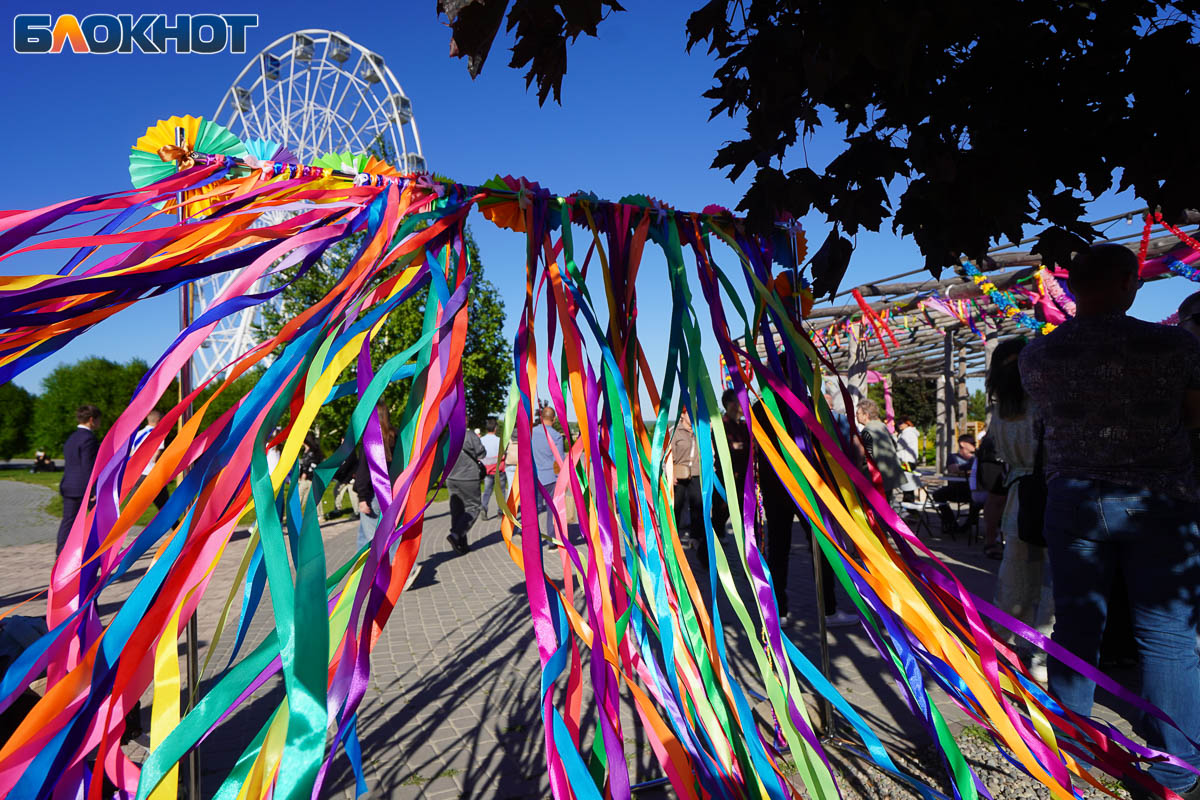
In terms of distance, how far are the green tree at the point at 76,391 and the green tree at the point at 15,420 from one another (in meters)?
4.31

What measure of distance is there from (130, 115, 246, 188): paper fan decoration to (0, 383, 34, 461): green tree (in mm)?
59559

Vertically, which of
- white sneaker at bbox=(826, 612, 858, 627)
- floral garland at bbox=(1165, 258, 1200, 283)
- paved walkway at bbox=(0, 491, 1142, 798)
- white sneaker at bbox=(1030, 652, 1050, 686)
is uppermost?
floral garland at bbox=(1165, 258, 1200, 283)

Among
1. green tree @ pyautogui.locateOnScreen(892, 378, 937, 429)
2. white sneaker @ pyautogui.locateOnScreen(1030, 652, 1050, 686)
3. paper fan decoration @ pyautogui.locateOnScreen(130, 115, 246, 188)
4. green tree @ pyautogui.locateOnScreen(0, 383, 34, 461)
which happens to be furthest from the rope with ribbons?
green tree @ pyautogui.locateOnScreen(0, 383, 34, 461)

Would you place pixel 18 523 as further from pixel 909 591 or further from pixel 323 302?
pixel 909 591

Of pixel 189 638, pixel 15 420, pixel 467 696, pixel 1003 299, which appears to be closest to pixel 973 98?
pixel 189 638

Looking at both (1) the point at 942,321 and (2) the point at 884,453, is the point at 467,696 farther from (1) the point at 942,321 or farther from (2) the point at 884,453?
(1) the point at 942,321

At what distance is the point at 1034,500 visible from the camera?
2.85m

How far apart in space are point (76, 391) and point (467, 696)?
5300 cm

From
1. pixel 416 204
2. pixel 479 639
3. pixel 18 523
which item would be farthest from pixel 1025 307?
pixel 18 523

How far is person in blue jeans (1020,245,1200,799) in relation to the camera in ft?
6.49

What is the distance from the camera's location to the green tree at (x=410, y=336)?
16.4 metres

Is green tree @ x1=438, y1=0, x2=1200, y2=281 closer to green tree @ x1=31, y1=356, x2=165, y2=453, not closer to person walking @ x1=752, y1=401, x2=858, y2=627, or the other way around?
person walking @ x1=752, y1=401, x2=858, y2=627

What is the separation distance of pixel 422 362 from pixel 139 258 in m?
0.73

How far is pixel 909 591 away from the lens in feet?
6.27
